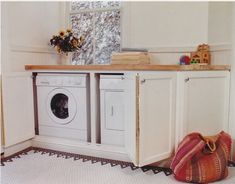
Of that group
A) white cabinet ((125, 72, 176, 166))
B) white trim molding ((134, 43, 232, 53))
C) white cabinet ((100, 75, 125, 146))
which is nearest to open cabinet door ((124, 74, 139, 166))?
white cabinet ((125, 72, 176, 166))

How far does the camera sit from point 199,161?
200 centimetres

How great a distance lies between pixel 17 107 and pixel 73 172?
3.18ft

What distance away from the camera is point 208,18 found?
8.93 ft

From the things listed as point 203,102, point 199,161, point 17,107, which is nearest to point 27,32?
point 17,107

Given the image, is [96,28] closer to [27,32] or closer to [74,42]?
[74,42]

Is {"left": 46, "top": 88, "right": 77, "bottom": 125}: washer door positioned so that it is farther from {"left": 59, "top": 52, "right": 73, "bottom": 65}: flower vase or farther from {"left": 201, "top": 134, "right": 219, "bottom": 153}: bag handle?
{"left": 201, "top": 134, "right": 219, "bottom": 153}: bag handle

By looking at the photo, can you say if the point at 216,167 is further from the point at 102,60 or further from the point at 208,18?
the point at 102,60

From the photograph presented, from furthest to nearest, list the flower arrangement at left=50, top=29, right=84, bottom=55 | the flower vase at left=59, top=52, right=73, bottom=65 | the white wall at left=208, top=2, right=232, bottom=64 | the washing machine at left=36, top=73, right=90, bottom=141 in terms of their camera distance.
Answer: the flower vase at left=59, top=52, right=73, bottom=65, the flower arrangement at left=50, top=29, right=84, bottom=55, the washing machine at left=36, top=73, right=90, bottom=141, the white wall at left=208, top=2, right=232, bottom=64

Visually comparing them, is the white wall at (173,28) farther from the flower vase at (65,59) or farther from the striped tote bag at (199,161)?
the striped tote bag at (199,161)

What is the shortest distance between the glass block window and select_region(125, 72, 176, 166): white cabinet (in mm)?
1198

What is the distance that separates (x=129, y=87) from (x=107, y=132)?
25.5 inches

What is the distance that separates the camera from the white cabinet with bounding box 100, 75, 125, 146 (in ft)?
8.02

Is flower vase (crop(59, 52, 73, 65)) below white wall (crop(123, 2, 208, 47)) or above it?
below

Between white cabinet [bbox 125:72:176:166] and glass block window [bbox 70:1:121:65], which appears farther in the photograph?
glass block window [bbox 70:1:121:65]
